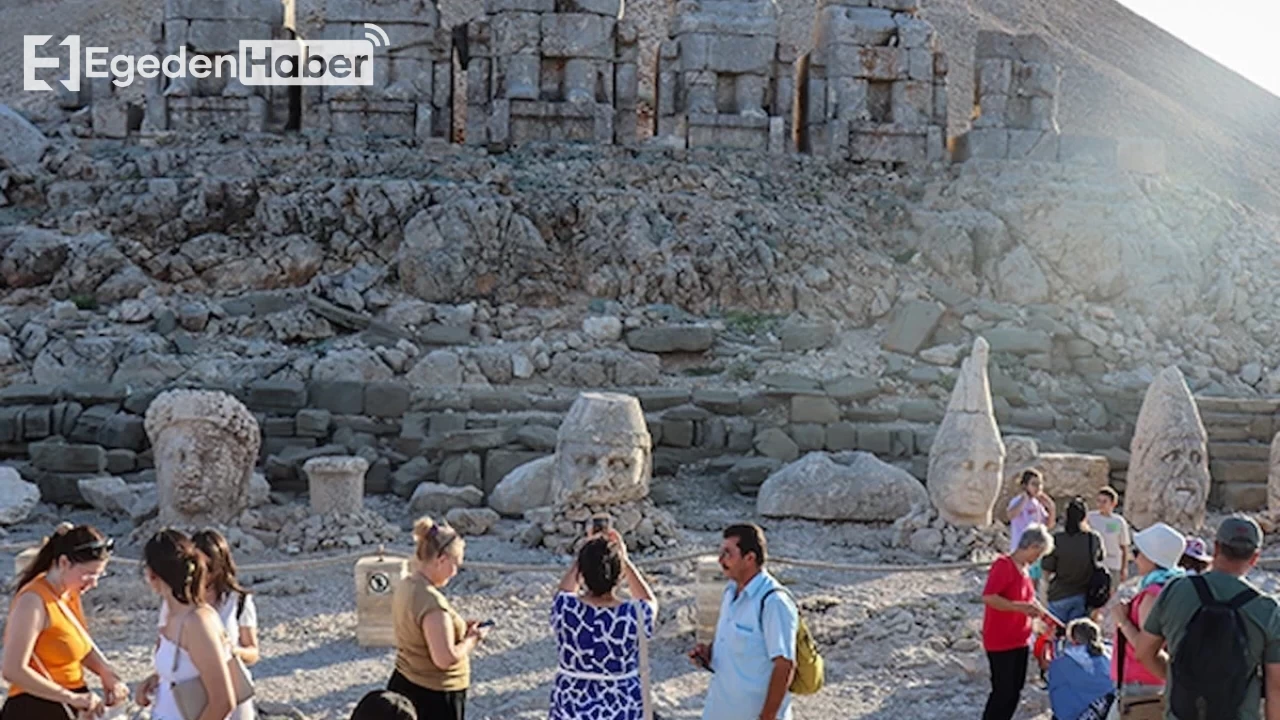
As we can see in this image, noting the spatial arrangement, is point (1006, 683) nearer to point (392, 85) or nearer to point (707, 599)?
point (707, 599)

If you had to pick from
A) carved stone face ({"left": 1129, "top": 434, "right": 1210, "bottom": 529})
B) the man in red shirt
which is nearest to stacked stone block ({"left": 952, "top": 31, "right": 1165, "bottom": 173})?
carved stone face ({"left": 1129, "top": 434, "right": 1210, "bottom": 529})

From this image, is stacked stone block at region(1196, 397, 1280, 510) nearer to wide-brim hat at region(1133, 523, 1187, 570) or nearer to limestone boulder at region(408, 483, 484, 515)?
limestone boulder at region(408, 483, 484, 515)

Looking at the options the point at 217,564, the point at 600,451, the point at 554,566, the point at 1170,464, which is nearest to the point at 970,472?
the point at 1170,464

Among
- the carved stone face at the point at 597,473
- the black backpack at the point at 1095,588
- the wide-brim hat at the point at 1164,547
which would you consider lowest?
the carved stone face at the point at 597,473

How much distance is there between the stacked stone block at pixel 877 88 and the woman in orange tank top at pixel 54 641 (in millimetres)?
17136

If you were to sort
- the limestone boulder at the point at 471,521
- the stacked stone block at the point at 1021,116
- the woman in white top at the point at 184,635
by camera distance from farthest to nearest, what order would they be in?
1. the stacked stone block at the point at 1021,116
2. the limestone boulder at the point at 471,521
3. the woman in white top at the point at 184,635

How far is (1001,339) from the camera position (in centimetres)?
1781

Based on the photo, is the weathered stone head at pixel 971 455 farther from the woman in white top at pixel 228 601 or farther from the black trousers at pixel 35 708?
the black trousers at pixel 35 708

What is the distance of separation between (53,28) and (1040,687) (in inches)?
1843

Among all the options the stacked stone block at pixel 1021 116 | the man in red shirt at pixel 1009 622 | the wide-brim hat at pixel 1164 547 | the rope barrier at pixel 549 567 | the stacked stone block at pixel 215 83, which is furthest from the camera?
the stacked stone block at pixel 1021 116

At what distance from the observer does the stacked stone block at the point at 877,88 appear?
21.7m

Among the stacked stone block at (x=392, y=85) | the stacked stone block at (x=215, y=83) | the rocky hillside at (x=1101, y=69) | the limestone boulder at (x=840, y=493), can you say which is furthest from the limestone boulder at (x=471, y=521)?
the rocky hillside at (x=1101, y=69)

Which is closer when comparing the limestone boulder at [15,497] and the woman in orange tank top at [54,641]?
the woman in orange tank top at [54,641]

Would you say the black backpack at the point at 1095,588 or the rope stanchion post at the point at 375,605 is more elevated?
the black backpack at the point at 1095,588
